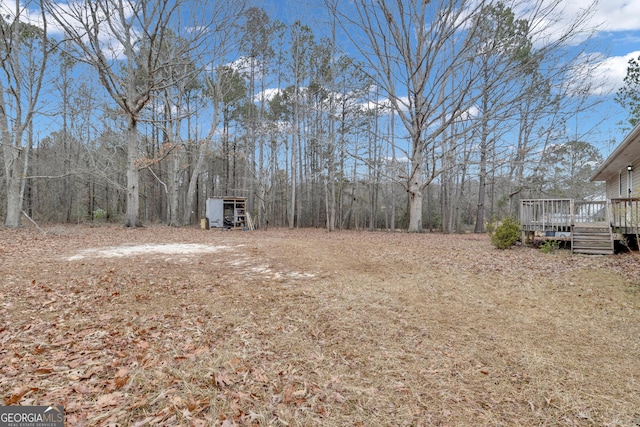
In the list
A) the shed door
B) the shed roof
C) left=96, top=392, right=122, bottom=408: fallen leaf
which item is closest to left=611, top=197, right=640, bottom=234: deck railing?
the shed roof

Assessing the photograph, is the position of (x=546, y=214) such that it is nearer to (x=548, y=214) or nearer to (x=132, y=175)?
(x=548, y=214)

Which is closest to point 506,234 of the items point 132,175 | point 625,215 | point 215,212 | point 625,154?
point 625,215

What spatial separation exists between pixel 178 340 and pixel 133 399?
0.95m

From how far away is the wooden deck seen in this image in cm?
842

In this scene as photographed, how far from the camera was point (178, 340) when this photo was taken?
298cm

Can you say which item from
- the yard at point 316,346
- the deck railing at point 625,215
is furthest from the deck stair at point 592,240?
the yard at point 316,346

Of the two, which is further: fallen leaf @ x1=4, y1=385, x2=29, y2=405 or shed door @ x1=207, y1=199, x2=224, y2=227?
shed door @ x1=207, y1=199, x2=224, y2=227

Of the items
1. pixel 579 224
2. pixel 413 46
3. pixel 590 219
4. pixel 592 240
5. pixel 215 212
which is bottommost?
pixel 592 240

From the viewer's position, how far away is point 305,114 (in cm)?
1981

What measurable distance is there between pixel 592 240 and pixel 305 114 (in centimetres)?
1583

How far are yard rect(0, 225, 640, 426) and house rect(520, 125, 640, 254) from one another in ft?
12.1

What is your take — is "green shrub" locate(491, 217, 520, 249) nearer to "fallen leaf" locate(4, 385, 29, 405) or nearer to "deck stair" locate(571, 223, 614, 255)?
"deck stair" locate(571, 223, 614, 255)

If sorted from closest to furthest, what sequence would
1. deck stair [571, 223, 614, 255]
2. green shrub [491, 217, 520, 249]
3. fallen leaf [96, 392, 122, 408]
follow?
fallen leaf [96, 392, 122, 408], deck stair [571, 223, 614, 255], green shrub [491, 217, 520, 249]

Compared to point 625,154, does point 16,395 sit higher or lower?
lower
